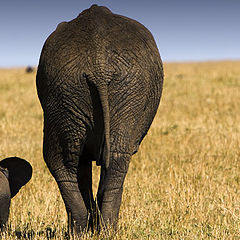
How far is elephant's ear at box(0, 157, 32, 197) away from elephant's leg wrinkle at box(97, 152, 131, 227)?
48.1 inches

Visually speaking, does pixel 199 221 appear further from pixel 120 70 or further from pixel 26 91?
pixel 26 91

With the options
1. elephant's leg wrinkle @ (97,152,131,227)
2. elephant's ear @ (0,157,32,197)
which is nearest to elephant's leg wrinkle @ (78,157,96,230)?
elephant's leg wrinkle @ (97,152,131,227)

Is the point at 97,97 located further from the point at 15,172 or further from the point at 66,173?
the point at 15,172

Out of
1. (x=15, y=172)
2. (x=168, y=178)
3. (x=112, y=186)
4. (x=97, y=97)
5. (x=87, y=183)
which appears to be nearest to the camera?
(x=97, y=97)

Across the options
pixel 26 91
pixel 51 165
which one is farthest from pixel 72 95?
pixel 26 91

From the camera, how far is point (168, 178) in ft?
21.3

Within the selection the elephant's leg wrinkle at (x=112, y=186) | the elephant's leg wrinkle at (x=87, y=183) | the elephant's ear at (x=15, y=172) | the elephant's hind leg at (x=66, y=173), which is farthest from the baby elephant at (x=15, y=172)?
the elephant's leg wrinkle at (x=112, y=186)

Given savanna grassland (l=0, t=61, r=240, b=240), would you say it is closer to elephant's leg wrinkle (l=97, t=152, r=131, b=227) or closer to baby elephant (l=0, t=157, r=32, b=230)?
elephant's leg wrinkle (l=97, t=152, r=131, b=227)

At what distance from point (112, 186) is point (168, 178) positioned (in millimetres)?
3257

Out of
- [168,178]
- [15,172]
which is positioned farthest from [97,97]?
[168,178]

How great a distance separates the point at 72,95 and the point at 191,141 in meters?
6.70

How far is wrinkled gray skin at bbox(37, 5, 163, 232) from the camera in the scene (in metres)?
3.13

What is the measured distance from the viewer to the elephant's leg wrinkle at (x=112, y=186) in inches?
131

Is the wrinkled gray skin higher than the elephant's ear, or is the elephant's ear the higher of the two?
the wrinkled gray skin
